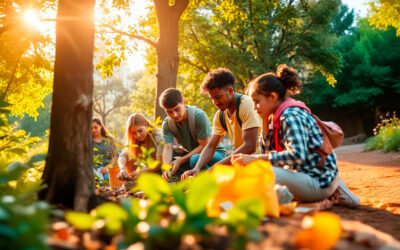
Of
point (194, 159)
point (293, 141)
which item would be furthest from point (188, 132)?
point (293, 141)

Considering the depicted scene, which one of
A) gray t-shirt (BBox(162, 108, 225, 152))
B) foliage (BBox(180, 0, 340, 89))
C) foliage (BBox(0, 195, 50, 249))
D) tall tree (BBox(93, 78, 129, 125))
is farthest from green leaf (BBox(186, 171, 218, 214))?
tall tree (BBox(93, 78, 129, 125))

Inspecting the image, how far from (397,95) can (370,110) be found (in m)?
2.29

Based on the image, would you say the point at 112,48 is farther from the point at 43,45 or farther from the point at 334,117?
the point at 334,117

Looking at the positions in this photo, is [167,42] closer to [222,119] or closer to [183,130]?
[183,130]

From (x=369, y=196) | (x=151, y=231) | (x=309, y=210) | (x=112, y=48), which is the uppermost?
(x=112, y=48)

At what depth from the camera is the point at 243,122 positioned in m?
3.91

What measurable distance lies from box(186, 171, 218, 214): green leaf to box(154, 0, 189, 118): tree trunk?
686 cm

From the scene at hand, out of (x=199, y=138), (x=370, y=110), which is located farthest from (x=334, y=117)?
(x=199, y=138)

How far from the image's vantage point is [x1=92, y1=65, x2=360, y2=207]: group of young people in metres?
2.72

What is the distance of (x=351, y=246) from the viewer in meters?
1.23

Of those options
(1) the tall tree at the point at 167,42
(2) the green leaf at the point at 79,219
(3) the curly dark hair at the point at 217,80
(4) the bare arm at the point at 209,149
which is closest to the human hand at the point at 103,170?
(4) the bare arm at the point at 209,149

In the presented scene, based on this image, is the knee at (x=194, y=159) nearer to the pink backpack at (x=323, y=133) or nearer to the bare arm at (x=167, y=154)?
the bare arm at (x=167, y=154)

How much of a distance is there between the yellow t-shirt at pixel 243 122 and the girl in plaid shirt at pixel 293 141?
595mm

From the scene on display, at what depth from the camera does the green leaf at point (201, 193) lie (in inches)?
47.2
